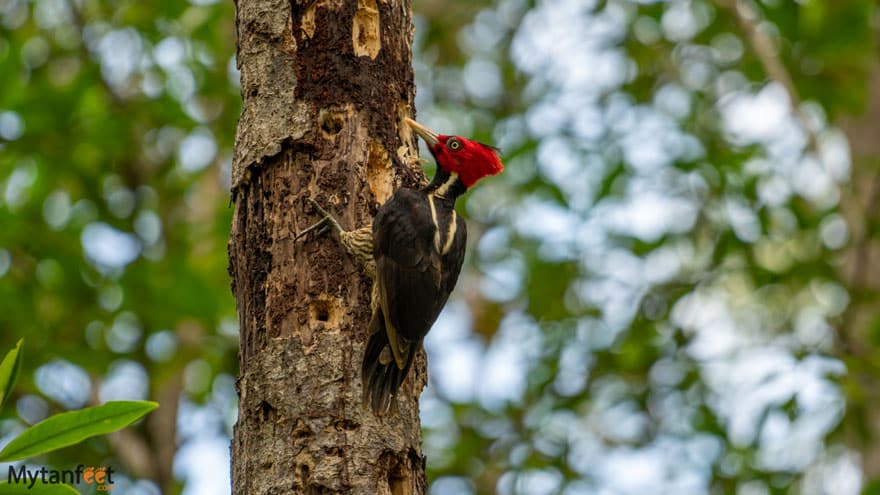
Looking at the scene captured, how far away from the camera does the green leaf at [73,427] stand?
7.17 ft

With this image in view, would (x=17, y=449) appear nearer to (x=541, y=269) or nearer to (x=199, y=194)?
(x=541, y=269)

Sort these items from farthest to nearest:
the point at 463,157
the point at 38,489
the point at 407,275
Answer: the point at 463,157 → the point at 407,275 → the point at 38,489

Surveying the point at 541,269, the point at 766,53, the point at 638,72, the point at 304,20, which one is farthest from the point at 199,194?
the point at 304,20

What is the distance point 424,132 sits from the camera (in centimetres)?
396

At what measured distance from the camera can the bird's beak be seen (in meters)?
3.67

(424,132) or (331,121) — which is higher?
(424,132)

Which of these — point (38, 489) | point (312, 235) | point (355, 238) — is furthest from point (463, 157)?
point (38, 489)

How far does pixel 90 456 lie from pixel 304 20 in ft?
13.1

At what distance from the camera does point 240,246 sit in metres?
3.29

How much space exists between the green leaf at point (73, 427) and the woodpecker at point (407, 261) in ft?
2.96

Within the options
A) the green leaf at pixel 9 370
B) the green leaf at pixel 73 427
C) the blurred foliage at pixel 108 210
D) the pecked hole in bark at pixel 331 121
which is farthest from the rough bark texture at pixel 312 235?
A: the blurred foliage at pixel 108 210

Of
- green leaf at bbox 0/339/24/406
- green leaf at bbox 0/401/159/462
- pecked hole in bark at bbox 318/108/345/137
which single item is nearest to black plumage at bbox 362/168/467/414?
pecked hole in bark at bbox 318/108/345/137

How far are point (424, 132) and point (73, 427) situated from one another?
2.06 meters

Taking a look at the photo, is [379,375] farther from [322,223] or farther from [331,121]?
[331,121]
